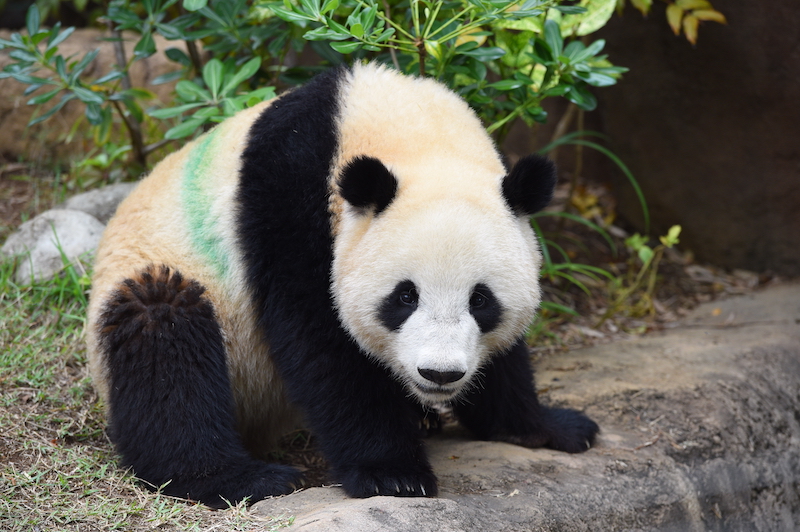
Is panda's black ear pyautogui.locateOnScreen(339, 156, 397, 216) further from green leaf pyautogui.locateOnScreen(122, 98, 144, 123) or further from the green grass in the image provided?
green leaf pyautogui.locateOnScreen(122, 98, 144, 123)

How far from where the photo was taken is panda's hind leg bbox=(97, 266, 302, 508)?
3061 mm

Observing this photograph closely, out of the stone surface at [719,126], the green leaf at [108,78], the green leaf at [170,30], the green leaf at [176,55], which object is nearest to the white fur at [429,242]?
the green leaf at [170,30]

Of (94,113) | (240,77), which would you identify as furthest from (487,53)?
(94,113)

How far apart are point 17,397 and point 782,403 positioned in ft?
13.4

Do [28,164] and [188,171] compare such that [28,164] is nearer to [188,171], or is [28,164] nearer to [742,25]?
[188,171]

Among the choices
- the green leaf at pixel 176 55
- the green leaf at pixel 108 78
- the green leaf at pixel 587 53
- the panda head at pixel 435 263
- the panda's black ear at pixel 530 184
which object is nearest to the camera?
the panda head at pixel 435 263

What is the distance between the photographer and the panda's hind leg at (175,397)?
3.06 meters

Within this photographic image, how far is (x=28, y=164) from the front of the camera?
5.91 meters

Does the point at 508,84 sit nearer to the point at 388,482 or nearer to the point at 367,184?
the point at 367,184

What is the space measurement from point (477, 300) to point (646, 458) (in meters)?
1.46

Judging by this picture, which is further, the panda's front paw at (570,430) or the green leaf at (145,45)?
the green leaf at (145,45)

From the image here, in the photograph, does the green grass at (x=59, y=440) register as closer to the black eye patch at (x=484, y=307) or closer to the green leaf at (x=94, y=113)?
the green leaf at (x=94, y=113)

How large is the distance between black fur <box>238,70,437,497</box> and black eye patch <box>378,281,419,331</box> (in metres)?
0.29

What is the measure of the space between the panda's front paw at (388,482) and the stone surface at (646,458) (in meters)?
0.07
